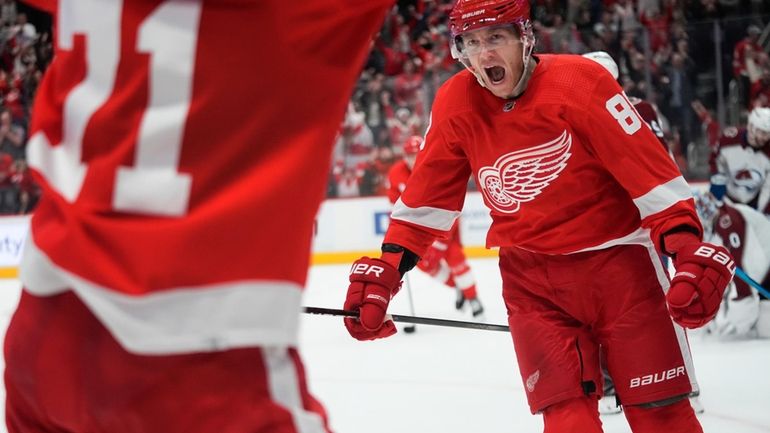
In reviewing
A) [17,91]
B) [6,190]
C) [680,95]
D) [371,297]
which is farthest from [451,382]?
[17,91]

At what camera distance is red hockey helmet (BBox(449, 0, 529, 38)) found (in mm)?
2238

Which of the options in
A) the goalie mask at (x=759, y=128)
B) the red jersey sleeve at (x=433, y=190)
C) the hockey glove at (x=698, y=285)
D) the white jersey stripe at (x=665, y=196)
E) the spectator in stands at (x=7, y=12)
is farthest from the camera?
the spectator in stands at (x=7, y=12)

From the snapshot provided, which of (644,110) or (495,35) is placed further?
(644,110)

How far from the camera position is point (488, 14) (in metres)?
2.24

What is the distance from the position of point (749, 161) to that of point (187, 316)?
15.1 ft

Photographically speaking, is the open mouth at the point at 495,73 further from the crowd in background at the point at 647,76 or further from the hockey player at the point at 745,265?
the crowd in background at the point at 647,76

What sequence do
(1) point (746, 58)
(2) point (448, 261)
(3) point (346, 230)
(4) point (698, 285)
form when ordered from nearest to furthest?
1. (4) point (698, 285)
2. (2) point (448, 261)
3. (1) point (746, 58)
4. (3) point (346, 230)

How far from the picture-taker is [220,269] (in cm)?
111

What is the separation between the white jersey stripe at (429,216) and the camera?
7.90 ft

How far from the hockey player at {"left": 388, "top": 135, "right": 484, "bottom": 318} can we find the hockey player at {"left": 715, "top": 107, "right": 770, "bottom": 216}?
1572mm

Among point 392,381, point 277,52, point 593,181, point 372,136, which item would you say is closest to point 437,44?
point 372,136

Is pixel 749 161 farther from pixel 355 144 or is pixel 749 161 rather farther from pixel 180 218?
pixel 180 218

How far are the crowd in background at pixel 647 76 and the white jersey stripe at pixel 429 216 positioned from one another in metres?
5.55

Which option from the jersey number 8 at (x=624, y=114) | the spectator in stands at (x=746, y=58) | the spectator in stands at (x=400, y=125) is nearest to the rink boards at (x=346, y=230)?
the spectator in stands at (x=400, y=125)
